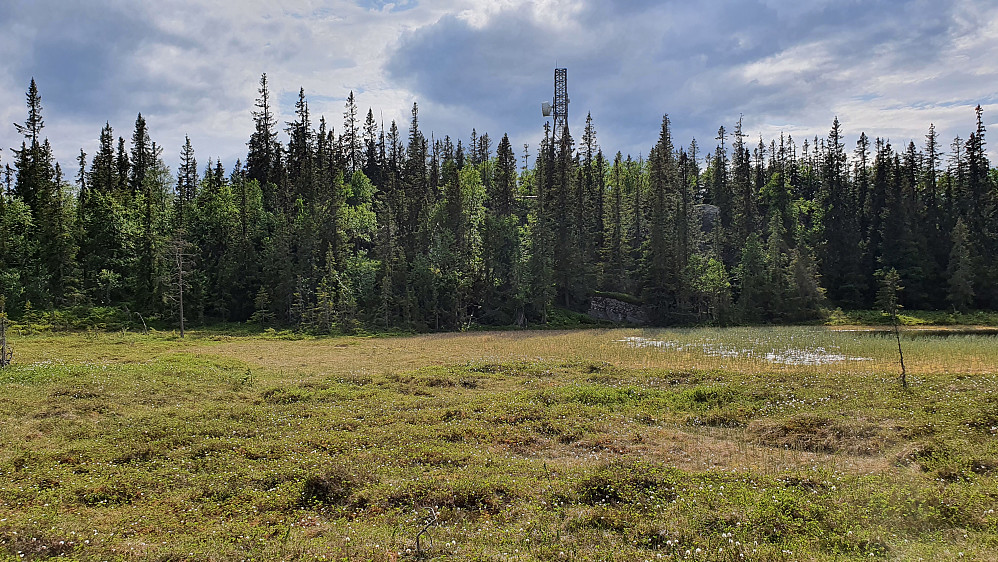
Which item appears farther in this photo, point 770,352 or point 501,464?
point 770,352

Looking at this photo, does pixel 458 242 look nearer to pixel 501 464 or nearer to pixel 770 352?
pixel 770 352

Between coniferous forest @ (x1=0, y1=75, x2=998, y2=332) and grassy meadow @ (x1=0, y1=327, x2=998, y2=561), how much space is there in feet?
113

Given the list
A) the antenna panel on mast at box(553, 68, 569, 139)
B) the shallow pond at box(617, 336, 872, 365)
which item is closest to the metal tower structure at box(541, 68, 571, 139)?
the antenna panel on mast at box(553, 68, 569, 139)

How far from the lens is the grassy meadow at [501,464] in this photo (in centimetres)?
770

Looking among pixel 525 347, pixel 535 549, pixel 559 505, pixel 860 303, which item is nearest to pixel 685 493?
pixel 559 505

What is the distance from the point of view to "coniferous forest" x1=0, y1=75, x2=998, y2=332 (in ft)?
187

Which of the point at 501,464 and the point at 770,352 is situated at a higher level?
the point at 501,464

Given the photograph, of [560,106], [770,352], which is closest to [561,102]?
[560,106]

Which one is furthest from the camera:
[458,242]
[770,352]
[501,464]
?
[458,242]

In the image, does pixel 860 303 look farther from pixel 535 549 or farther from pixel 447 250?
pixel 535 549

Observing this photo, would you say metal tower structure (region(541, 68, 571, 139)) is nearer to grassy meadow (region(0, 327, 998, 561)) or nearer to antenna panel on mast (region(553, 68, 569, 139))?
antenna panel on mast (region(553, 68, 569, 139))

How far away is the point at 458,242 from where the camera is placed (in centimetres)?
6106

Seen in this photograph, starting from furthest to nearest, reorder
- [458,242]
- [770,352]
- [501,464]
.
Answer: [458,242] → [770,352] → [501,464]

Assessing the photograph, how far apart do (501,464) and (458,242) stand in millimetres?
50385
